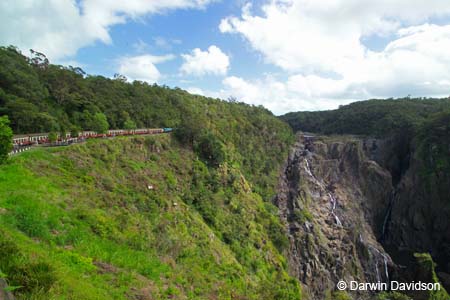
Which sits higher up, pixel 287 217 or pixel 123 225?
pixel 123 225

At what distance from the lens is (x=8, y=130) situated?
13.0 m

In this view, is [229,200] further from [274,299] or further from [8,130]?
[8,130]

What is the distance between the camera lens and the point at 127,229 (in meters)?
13.3

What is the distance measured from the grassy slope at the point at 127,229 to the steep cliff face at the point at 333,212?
776 centimetres

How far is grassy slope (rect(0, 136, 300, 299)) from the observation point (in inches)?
304

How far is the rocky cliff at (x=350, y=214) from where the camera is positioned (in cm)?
3503

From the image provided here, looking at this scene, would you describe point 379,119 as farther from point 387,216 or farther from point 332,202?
point 332,202

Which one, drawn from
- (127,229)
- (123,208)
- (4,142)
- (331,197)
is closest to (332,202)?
(331,197)

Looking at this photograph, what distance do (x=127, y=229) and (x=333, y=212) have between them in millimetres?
39930

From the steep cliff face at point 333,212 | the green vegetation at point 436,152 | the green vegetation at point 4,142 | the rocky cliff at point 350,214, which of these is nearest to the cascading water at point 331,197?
the steep cliff face at point 333,212

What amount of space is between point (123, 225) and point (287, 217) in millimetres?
30419

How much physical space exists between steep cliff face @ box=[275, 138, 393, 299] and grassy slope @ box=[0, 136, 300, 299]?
7764mm

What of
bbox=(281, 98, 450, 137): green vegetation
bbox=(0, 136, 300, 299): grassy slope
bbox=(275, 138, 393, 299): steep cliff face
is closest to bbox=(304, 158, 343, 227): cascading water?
bbox=(275, 138, 393, 299): steep cliff face

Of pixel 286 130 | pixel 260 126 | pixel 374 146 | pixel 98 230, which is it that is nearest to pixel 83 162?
pixel 98 230
